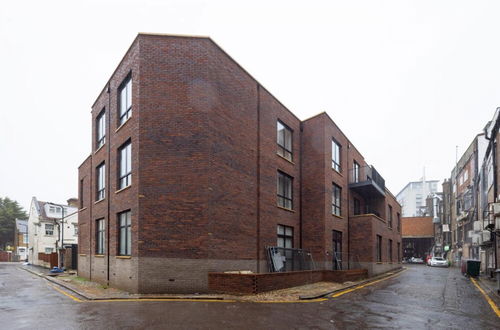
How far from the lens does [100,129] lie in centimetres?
2225

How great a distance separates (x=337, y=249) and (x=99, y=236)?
1362cm

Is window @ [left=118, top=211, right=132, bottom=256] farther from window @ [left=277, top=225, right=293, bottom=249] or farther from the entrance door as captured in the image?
the entrance door

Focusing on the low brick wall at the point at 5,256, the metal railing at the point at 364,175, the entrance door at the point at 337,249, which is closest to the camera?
the entrance door at the point at 337,249

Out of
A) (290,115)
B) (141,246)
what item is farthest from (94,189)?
(290,115)

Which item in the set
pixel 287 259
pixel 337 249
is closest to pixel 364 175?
pixel 337 249

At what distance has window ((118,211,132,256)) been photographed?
16172mm

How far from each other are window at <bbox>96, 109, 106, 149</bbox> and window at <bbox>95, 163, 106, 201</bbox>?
4.15ft

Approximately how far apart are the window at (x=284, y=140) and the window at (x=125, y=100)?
7850mm

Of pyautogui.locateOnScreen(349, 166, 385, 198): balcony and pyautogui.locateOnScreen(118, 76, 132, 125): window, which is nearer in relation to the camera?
pyautogui.locateOnScreen(118, 76, 132, 125): window

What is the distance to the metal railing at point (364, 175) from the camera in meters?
29.2

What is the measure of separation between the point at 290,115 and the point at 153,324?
15697 mm

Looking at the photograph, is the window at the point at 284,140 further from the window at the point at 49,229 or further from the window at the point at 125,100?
the window at the point at 49,229

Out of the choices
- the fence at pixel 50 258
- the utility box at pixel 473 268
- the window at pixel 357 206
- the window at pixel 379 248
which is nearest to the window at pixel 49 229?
the fence at pixel 50 258

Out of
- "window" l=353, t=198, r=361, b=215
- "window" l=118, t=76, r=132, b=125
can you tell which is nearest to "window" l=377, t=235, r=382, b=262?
"window" l=353, t=198, r=361, b=215
